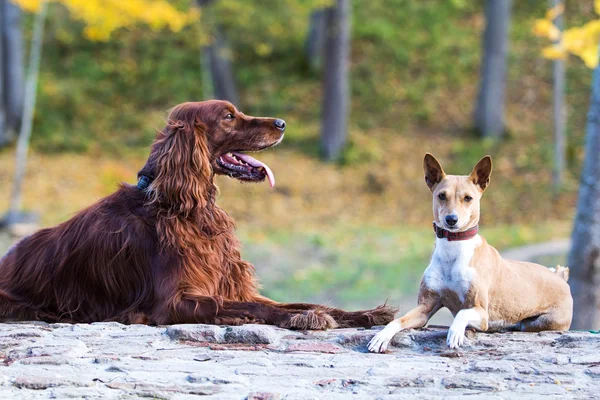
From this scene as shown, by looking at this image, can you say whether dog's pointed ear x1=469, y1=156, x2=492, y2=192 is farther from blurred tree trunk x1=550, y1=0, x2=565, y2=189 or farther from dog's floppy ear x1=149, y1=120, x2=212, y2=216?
blurred tree trunk x1=550, y1=0, x2=565, y2=189

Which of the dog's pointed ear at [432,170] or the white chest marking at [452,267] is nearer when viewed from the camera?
the white chest marking at [452,267]

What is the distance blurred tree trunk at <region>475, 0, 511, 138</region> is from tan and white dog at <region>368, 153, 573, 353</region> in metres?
16.4

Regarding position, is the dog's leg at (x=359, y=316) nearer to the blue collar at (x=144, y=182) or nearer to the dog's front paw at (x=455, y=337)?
the dog's front paw at (x=455, y=337)

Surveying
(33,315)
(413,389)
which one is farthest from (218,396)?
(33,315)

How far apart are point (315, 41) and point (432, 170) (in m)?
20.2

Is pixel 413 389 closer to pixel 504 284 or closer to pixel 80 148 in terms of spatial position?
pixel 504 284

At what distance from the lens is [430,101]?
22.9 meters

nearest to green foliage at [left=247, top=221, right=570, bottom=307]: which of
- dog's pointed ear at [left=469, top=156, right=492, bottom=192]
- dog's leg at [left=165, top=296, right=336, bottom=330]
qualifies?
dog's leg at [left=165, top=296, right=336, bottom=330]

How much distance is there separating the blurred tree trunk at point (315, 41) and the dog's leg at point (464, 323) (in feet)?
66.2

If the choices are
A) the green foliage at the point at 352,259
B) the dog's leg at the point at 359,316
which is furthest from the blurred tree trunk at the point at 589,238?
the dog's leg at the point at 359,316

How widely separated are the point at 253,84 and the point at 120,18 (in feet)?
24.7

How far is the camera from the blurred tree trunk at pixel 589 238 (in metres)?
8.32

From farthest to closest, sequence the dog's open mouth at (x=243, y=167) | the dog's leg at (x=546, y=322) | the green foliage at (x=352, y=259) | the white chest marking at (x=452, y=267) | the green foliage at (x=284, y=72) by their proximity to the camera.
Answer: the green foliage at (x=284, y=72) → the green foliage at (x=352, y=259) → the dog's open mouth at (x=243, y=167) → the dog's leg at (x=546, y=322) → the white chest marking at (x=452, y=267)

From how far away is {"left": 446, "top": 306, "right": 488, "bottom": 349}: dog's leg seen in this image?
4465mm
